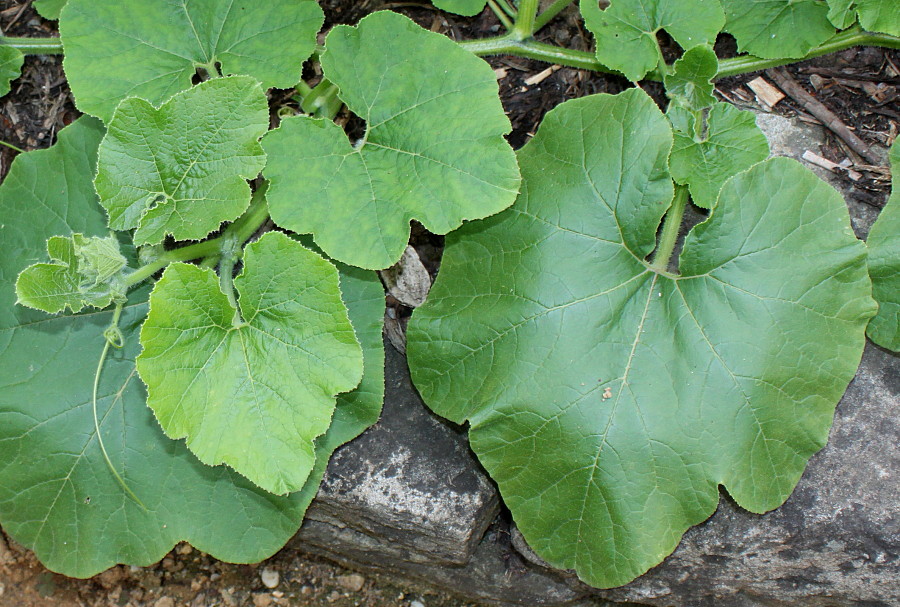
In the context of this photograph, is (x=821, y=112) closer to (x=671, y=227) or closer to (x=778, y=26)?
(x=778, y=26)

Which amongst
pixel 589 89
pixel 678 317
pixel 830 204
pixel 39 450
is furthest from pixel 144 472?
pixel 830 204

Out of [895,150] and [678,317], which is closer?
[678,317]

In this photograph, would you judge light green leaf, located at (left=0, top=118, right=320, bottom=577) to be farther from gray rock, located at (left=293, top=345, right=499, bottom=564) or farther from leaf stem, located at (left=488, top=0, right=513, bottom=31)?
leaf stem, located at (left=488, top=0, right=513, bottom=31)

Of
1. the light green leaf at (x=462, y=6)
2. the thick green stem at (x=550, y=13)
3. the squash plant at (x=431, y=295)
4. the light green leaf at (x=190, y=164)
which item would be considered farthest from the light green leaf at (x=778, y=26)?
the light green leaf at (x=190, y=164)

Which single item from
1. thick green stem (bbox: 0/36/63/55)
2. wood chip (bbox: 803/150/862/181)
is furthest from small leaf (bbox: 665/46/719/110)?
thick green stem (bbox: 0/36/63/55)

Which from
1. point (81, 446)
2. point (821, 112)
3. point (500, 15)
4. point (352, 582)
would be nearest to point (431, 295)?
point (500, 15)

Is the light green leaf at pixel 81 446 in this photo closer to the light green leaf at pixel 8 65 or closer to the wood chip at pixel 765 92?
the light green leaf at pixel 8 65

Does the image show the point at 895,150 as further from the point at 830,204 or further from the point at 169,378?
the point at 169,378
